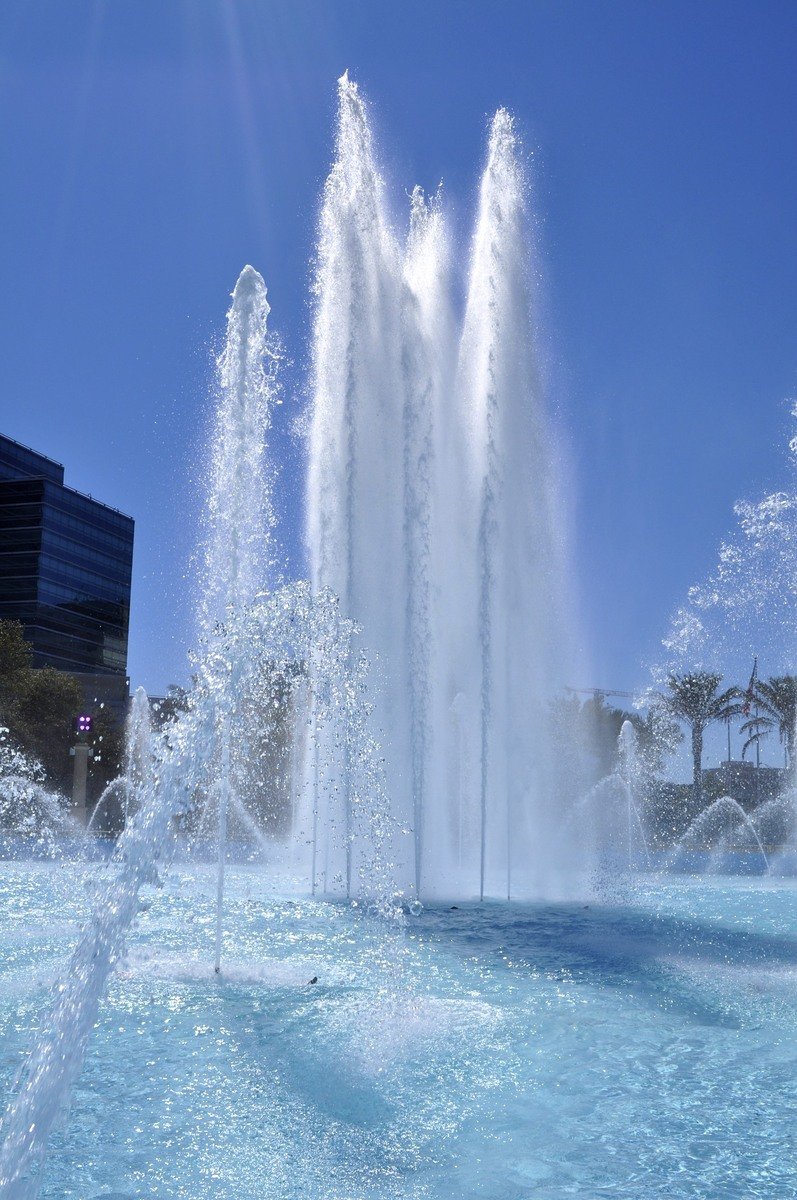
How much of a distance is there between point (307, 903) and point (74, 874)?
616 centimetres

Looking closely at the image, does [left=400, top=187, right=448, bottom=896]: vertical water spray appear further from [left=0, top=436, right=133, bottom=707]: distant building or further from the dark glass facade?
the dark glass facade

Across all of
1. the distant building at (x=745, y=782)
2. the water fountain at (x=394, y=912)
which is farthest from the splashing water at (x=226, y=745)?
the distant building at (x=745, y=782)

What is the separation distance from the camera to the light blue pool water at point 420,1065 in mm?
5074

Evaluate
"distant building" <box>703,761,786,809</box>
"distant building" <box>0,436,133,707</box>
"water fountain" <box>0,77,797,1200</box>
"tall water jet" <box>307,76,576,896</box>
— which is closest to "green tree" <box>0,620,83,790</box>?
"water fountain" <box>0,77,797,1200</box>

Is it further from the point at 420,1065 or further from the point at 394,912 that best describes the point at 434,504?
the point at 420,1065

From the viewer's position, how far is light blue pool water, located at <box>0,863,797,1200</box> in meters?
5.07

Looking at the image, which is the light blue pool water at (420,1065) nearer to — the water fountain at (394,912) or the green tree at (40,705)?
the water fountain at (394,912)

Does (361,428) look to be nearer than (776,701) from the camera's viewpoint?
Yes

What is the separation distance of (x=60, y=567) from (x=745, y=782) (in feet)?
201

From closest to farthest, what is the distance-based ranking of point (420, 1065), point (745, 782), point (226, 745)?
1. point (420, 1065)
2. point (226, 745)
3. point (745, 782)

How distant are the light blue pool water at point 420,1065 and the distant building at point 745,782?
36273 millimetres

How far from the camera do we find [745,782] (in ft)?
168

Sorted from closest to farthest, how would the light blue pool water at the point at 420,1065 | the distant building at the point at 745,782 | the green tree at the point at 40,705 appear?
the light blue pool water at the point at 420,1065 < the green tree at the point at 40,705 < the distant building at the point at 745,782

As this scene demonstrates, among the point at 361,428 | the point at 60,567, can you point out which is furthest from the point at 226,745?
the point at 60,567
